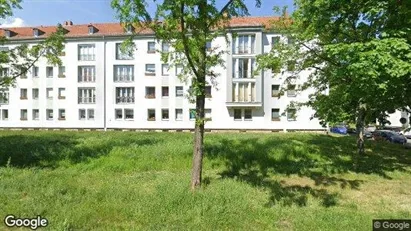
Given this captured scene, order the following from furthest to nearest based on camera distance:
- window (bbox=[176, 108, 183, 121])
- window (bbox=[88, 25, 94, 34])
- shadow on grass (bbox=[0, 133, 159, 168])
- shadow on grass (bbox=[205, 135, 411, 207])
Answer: window (bbox=[88, 25, 94, 34]) < window (bbox=[176, 108, 183, 121]) < shadow on grass (bbox=[0, 133, 159, 168]) < shadow on grass (bbox=[205, 135, 411, 207])

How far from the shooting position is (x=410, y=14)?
9.52 metres

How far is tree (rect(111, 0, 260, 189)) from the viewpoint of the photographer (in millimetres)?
7805

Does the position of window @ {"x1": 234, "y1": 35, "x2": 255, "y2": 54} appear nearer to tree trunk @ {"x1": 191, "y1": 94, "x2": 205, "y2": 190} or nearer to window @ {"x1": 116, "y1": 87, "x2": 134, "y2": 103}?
window @ {"x1": 116, "y1": 87, "x2": 134, "y2": 103}

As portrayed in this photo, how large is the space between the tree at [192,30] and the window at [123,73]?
33091 millimetres

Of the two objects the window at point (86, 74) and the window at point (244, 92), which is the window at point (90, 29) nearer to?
the window at point (86, 74)

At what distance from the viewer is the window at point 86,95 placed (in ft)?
137

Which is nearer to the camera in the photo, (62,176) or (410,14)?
(410,14)

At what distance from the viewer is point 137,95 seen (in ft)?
133

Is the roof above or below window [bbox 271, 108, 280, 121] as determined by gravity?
above

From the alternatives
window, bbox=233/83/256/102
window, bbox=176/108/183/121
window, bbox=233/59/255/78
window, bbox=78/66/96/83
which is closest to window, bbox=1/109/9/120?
window, bbox=78/66/96/83

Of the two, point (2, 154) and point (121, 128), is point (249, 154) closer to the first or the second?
point (2, 154)

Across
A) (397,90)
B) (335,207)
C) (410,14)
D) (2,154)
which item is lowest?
(335,207)

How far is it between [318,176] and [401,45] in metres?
5.54

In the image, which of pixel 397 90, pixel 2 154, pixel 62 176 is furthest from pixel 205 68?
pixel 2 154
